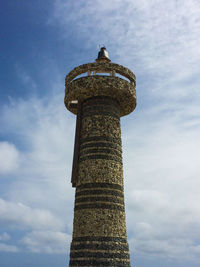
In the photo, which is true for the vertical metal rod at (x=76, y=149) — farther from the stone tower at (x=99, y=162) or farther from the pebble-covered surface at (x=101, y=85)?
the pebble-covered surface at (x=101, y=85)

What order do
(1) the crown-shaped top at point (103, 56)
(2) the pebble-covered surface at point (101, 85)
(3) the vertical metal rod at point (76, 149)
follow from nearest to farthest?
(3) the vertical metal rod at point (76, 149)
(2) the pebble-covered surface at point (101, 85)
(1) the crown-shaped top at point (103, 56)

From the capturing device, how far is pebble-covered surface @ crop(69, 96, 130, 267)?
564 inches

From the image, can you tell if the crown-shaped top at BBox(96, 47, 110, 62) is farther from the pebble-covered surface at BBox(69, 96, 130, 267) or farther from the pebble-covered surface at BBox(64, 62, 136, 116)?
the pebble-covered surface at BBox(69, 96, 130, 267)

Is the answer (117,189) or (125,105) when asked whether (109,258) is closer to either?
(117,189)

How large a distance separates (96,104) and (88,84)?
1174 millimetres

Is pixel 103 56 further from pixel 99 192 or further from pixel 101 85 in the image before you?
pixel 99 192

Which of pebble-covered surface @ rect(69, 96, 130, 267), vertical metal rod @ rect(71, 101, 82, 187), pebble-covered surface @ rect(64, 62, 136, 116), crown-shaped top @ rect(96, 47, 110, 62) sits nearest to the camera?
pebble-covered surface @ rect(69, 96, 130, 267)

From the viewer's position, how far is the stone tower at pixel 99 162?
14438 mm

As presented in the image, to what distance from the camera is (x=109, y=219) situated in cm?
1477

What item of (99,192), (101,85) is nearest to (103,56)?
(101,85)

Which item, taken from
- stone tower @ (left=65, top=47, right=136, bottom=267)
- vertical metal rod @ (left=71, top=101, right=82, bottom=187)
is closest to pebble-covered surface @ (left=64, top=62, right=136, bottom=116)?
stone tower @ (left=65, top=47, right=136, bottom=267)

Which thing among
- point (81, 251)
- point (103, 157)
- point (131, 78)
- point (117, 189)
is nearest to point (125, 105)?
point (131, 78)

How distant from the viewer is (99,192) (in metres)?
15.2

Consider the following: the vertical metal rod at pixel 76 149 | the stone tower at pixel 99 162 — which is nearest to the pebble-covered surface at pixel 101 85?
the stone tower at pixel 99 162
